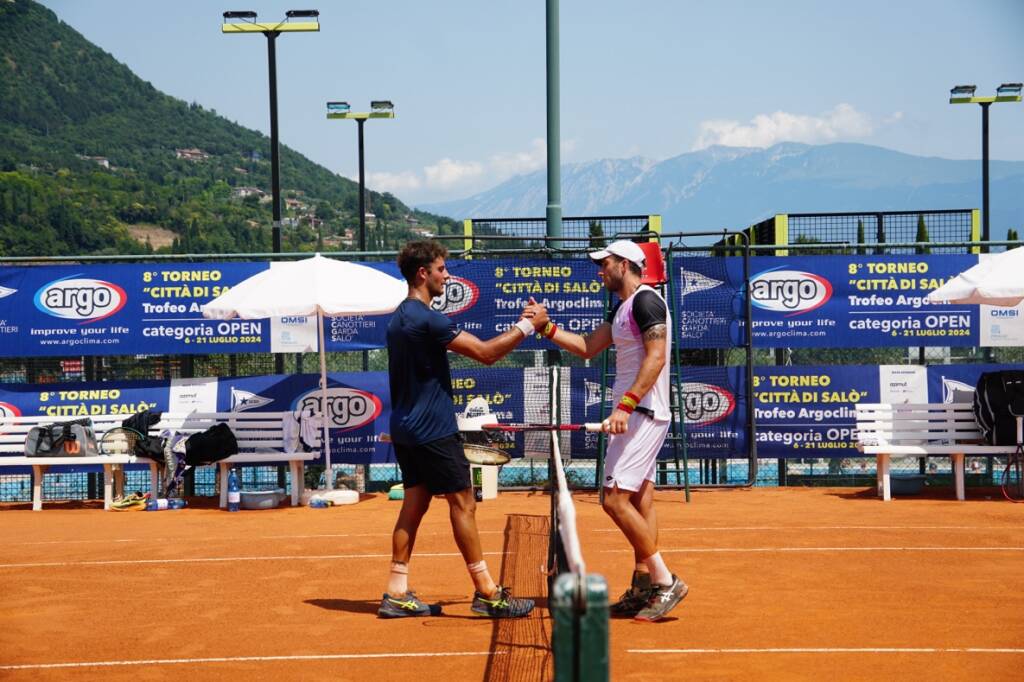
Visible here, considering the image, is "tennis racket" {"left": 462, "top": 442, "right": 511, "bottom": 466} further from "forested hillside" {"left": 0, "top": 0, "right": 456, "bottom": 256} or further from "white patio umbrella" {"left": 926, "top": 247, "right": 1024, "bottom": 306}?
"forested hillside" {"left": 0, "top": 0, "right": 456, "bottom": 256}

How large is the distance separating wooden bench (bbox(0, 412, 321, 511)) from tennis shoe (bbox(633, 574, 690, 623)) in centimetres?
735

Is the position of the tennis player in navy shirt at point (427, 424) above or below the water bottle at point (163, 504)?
above

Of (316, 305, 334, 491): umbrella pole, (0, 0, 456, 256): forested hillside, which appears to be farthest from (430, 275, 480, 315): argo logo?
(0, 0, 456, 256): forested hillside

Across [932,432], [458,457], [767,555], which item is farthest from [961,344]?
[458,457]

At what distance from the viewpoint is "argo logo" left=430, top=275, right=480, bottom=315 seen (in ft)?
51.1

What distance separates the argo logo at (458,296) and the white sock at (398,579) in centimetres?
795

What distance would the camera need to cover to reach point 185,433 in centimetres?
1473

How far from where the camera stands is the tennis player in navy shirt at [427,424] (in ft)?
25.2

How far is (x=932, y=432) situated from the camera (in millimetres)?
14352

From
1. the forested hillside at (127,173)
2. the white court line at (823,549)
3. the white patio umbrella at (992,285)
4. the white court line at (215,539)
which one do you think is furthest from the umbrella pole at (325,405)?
the forested hillside at (127,173)

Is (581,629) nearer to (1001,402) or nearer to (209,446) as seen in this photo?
(209,446)

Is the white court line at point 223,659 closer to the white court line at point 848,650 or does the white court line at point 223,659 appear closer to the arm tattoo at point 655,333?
the white court line at point 848,650

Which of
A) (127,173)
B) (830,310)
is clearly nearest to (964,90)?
(830,310)

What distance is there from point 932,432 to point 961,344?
175 centimetres
